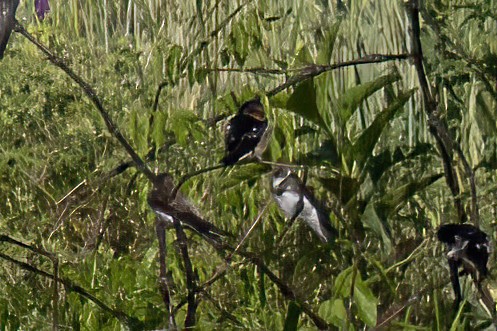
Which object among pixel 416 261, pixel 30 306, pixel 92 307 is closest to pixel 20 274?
pixel 30 306

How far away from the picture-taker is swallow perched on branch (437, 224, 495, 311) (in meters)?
1.33

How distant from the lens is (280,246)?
5.01ft

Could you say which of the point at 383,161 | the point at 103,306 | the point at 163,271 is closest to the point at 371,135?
the point at 383,161

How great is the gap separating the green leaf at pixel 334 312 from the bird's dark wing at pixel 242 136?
0.80ft

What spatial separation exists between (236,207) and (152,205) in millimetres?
137

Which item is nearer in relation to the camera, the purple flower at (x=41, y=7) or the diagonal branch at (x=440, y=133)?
the diagonal branch at (x=440, y=133)

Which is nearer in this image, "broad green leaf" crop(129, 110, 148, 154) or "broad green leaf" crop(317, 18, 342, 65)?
"broad green leaf" crop(317, 18, 342, 65)

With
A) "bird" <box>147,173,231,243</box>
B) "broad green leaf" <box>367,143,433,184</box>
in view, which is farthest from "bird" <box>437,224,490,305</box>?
"bird" <box>147,173,231,243</box>

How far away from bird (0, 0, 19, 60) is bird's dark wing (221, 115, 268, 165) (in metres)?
0.41

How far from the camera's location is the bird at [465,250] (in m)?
1.33

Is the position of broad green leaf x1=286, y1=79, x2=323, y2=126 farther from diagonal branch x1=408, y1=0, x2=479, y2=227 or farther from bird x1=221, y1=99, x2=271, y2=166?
diagonal branch x1=408, y1=0, x2=479, y2=227

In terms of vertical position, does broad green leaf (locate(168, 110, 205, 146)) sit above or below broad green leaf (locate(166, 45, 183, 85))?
below

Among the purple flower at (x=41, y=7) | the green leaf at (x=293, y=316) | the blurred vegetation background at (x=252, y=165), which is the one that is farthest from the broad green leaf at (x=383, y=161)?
the purple flower at (x=41, y=7)

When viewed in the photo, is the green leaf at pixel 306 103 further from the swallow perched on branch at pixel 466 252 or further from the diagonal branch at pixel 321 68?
the swallow perched on branch at pixel 466 252
